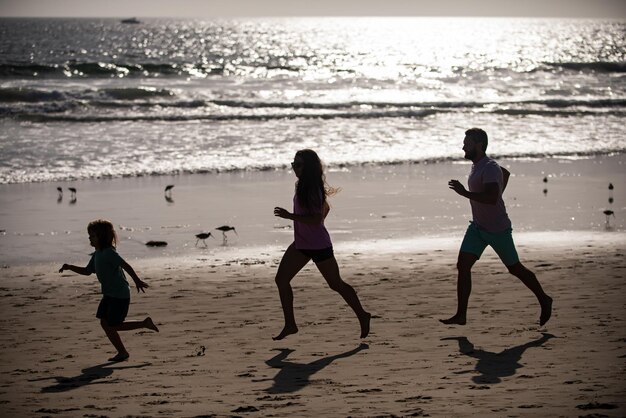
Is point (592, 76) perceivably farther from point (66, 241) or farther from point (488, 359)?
point (488, 359)

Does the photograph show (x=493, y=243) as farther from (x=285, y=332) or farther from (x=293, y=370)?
(x=293, y=370)

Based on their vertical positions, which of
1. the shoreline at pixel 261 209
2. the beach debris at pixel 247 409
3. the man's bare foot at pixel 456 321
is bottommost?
the beach debris at pixel 247 409

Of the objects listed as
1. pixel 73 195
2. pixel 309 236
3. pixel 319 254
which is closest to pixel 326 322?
pixel 319 254

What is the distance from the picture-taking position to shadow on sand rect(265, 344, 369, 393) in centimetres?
593

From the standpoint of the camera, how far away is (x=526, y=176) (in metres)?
17.4

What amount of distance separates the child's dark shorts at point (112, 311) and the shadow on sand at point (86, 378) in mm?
295

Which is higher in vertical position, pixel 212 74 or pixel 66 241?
pixel 212 74

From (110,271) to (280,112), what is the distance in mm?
26095

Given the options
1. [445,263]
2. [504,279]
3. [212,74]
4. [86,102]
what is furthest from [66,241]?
[212,74]

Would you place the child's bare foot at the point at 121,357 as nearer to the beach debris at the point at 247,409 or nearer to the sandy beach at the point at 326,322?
the sandy beach at the point at 326,322

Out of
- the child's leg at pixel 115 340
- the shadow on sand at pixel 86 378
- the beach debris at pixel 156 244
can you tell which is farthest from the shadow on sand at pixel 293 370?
the beach debris at pixel 156 244

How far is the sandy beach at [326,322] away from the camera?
562cm

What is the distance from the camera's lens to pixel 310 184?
695 cm

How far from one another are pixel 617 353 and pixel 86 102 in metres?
29.3
